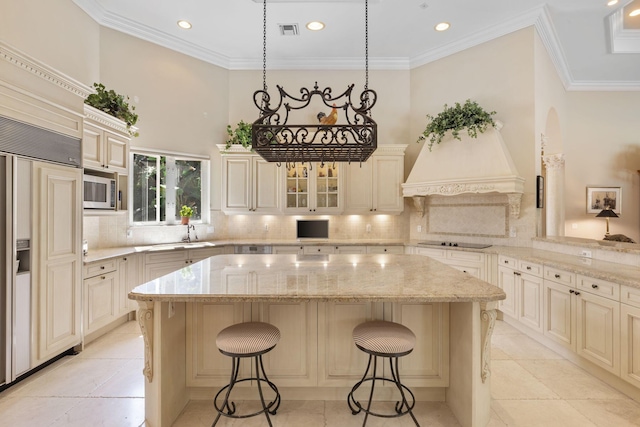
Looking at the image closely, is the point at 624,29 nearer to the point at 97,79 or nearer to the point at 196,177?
the point at 196,177

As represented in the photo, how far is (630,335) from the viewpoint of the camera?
224 cm

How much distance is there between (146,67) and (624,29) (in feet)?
23.5

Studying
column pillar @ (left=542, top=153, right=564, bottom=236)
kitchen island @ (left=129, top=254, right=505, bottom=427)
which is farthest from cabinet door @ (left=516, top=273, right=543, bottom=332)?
column pillar @ (left=542, top=153, right=564, bottom=236)

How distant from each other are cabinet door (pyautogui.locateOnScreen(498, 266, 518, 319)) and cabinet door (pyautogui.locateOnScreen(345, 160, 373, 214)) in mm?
2051

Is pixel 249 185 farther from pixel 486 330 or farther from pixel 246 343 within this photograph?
pixel 486 330

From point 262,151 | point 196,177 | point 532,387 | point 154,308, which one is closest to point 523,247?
point 532,387

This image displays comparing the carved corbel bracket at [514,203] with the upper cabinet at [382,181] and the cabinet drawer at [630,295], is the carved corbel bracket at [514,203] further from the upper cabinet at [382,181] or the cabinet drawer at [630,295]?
the cabinet drawer at [630,295]

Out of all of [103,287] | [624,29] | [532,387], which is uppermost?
[624,29]

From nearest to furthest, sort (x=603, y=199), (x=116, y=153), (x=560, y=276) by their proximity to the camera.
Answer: (x=560, y=276), (x=116, y=153), (x=603, y=199)

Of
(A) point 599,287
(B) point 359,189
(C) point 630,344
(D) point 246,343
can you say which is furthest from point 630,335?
(B) point 359,189

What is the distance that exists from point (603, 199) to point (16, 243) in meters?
8.89

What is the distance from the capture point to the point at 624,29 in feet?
14.7

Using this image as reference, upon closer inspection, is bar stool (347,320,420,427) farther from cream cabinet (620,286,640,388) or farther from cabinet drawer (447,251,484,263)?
cabinet drawer (447,251,484,263)

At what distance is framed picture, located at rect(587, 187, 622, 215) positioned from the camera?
5.96 metres
